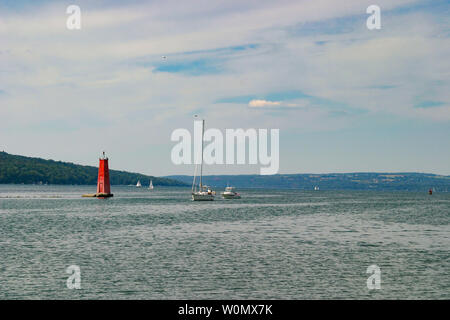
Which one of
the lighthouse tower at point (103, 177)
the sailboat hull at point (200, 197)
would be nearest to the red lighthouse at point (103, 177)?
the lighthouse tower at point (103, 177)

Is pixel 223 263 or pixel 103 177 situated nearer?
pixel 223 263

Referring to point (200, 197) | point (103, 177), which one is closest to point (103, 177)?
point (103, 177)

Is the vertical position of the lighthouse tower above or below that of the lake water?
above

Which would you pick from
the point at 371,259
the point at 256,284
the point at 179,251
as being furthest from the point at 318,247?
the point at 256,284

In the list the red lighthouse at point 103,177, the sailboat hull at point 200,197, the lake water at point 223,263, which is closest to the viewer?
the lake water at point 223,263

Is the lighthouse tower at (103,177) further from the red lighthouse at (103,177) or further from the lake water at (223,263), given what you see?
the lake water at (223,263)

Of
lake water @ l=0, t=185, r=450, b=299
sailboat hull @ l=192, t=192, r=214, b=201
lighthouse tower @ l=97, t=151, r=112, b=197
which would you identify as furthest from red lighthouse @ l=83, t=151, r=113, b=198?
lake water @ l=0, t=185, r=450, b=299

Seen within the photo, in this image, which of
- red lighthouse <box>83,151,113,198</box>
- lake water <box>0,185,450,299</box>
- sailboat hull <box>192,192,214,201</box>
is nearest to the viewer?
lake water <box>0,185,450,299</box>

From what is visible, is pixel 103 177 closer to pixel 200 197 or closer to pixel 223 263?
pixel 200 197

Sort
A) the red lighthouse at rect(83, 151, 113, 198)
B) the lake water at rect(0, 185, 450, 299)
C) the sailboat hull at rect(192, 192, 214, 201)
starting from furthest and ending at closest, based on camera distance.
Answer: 1. the sailboat hull at rect(192, 192, 214, 201)
2. the red lighthouse at rect(83, 151, 113, 198)
3. the lake water at rect(0, 185, 450, 299)

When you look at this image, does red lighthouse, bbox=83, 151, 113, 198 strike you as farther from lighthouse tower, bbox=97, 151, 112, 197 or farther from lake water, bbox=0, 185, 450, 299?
lake water, bbox=0, 185, 450, 299

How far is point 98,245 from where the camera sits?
166ft
